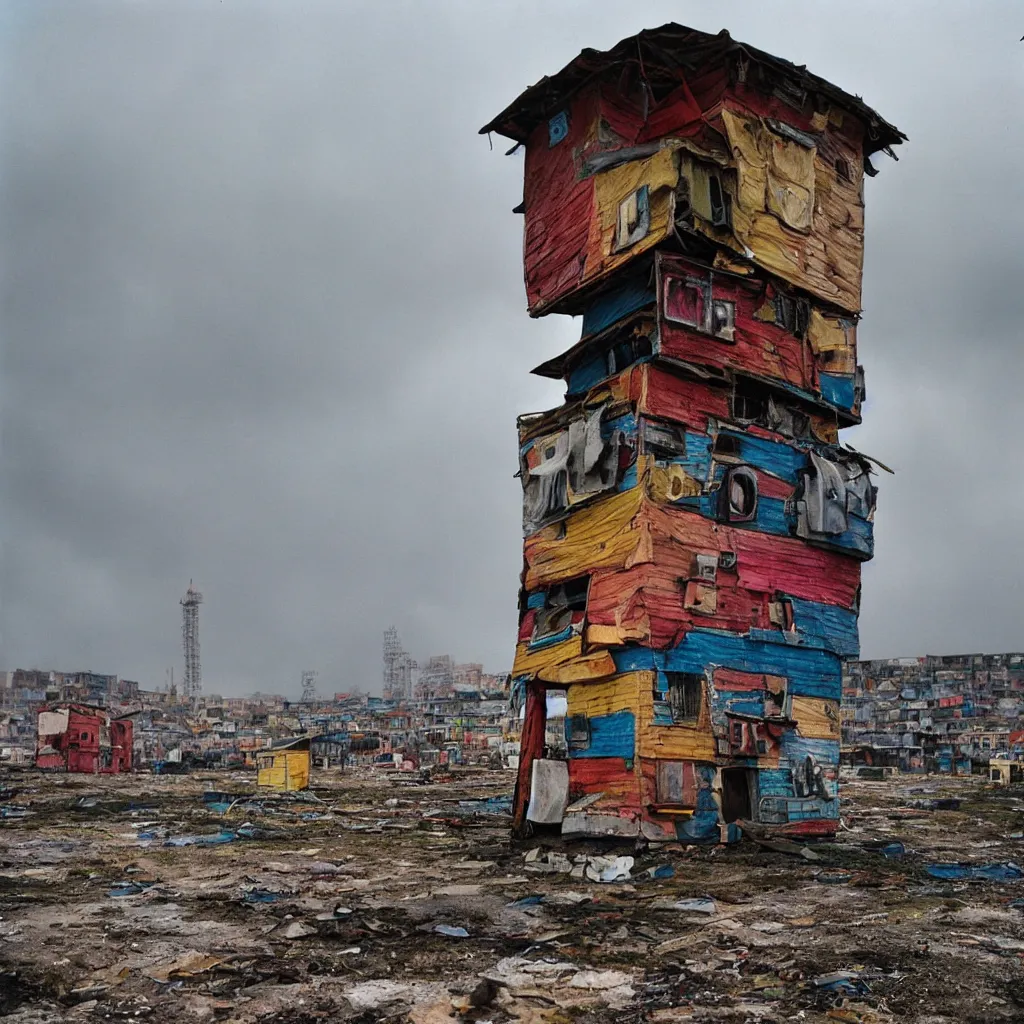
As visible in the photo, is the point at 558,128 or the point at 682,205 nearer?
the point at 682,205

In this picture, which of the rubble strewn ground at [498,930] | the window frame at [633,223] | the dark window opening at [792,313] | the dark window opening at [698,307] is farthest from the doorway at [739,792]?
the window frame at [633,223]

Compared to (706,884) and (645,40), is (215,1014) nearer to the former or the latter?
(706,884)

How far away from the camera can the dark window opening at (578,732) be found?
16.2 meters

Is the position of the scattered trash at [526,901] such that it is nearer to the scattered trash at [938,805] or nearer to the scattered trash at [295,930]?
the scattered trash at [295,930]

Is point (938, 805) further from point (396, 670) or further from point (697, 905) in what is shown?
point (396, 670)

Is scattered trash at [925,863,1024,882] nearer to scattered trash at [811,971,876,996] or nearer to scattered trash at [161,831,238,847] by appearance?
scattered trash at [811,971,876,996]

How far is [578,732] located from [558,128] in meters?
12.0

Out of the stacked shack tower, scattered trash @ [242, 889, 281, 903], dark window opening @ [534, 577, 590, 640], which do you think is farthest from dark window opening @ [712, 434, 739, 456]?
scattered trash @ [242, 889, 281, 903]

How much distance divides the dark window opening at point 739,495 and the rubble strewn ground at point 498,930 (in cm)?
550

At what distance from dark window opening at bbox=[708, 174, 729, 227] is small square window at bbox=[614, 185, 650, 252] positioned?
3.95ft

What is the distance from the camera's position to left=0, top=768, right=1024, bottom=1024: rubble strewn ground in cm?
682

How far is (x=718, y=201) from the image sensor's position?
1722cm

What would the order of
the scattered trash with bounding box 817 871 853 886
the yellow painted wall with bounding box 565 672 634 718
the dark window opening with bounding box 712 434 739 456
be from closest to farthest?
the scattered trash with bounding box 817 871 853 886 < the yellow painted wall with bounding box 565 672 634 718 < the dark window opening with bounding box 712 434 739 456

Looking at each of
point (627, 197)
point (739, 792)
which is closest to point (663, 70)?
point (627, 197)
